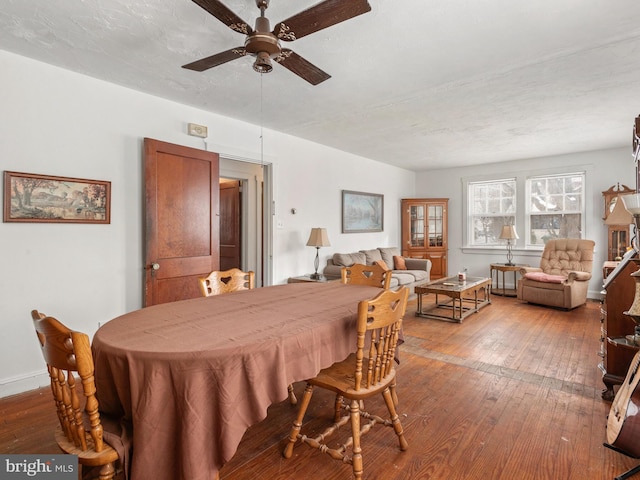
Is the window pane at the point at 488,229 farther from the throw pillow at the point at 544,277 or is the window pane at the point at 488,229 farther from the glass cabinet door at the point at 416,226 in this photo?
the throw pillow at the point at 544,277

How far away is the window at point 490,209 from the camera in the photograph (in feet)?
22.9

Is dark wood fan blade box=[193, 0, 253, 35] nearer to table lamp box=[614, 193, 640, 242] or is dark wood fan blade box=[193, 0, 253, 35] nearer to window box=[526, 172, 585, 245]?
table lamp box=[614, 193, 640, 242]

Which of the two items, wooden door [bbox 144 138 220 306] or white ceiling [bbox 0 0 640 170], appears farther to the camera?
wooden door [bbox 144 138 220 306]

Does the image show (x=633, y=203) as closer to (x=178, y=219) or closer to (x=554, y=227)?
(x=178, y=219)

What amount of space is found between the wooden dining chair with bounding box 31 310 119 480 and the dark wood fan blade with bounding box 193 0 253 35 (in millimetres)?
1459

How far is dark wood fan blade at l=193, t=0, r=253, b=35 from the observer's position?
161 centimetres

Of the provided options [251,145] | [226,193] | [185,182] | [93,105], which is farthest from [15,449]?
[226,193]

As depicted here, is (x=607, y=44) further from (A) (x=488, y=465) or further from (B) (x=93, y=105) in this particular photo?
(B) (x=93, y=105)

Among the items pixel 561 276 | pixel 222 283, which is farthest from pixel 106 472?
pixel 561 276

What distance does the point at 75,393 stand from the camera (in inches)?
48.1

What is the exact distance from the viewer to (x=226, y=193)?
19.3ft

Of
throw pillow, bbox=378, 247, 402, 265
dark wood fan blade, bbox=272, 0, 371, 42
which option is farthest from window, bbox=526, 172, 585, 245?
dark wood fan blade, bbox=272, 0, 371, 42

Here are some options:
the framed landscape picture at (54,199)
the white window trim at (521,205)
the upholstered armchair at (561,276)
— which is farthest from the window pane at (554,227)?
the framed landscape picture at (54,199)

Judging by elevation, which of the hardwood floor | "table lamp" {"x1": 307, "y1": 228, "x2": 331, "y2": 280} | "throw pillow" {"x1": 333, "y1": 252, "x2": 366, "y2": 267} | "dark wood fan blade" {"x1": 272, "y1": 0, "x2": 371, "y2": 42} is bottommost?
the hardwood floor
